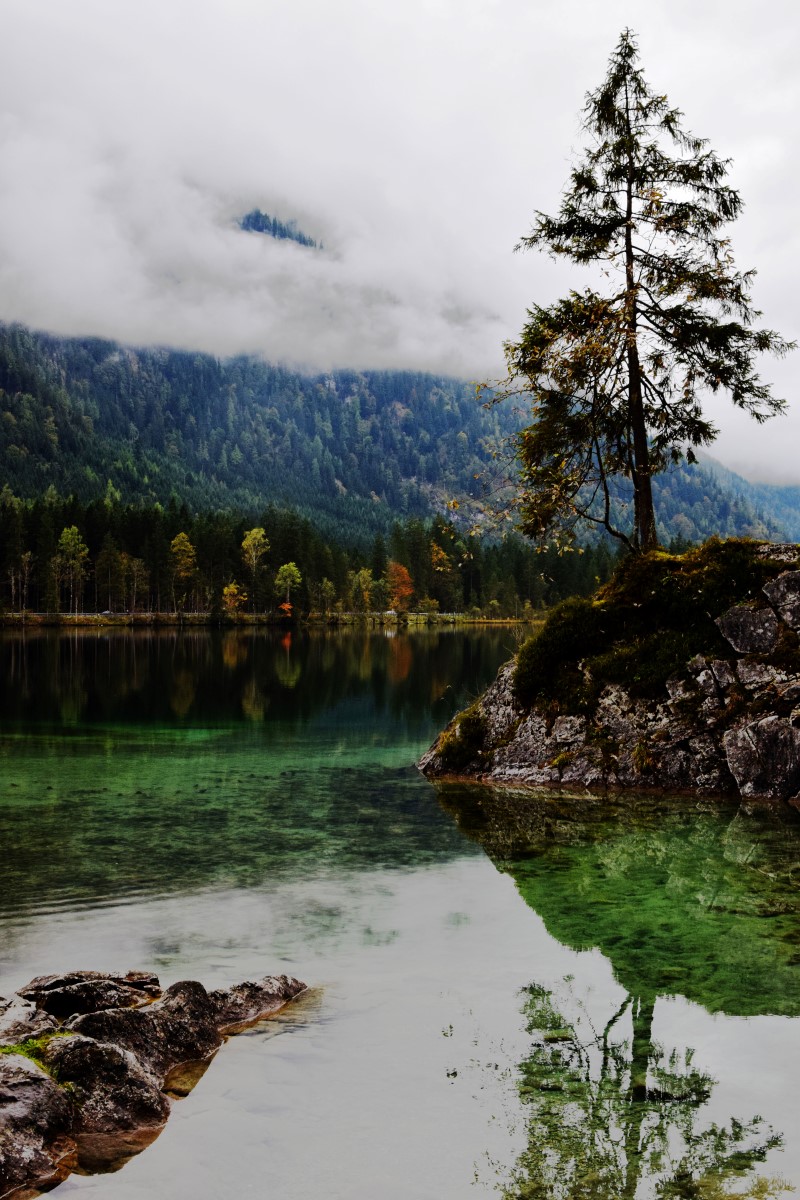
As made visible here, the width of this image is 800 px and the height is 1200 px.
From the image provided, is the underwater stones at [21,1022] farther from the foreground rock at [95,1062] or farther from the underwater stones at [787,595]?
the underwater stones at [787,595]

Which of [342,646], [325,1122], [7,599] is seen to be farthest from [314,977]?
[7,599]

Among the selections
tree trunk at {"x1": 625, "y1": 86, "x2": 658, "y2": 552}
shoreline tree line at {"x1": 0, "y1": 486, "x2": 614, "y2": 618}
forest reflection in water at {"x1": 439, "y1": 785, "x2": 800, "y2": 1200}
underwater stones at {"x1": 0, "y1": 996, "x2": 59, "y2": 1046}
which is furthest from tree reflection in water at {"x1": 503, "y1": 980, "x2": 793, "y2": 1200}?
shoreline tree line at {"x1": 0, "y1": 486, "x2": 614, "y2": 618}

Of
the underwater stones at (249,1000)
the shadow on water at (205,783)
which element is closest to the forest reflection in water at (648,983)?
the underwater stones at (249,1000)

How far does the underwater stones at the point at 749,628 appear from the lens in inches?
875

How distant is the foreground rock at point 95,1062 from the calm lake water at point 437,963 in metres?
0.28

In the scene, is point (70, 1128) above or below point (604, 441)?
below

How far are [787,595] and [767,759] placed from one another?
14.6 ft

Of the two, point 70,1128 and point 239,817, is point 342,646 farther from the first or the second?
point 70,1128

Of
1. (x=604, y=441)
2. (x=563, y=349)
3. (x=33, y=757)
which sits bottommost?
(x=33, y=757)

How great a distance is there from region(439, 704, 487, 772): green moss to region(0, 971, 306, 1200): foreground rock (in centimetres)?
1525

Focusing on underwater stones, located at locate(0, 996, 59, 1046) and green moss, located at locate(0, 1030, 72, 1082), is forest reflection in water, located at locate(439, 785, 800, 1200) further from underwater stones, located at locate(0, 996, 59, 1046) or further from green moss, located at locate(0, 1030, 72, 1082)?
underwater stones, located at locate(0, 996, 59, 1046)

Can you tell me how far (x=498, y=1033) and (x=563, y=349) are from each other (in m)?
21.3

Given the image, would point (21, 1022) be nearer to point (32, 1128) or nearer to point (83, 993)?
point (83, 993)

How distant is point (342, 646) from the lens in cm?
10762
